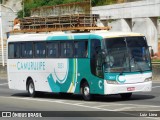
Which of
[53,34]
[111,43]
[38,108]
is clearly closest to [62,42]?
[53,34]

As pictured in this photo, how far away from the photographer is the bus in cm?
2486

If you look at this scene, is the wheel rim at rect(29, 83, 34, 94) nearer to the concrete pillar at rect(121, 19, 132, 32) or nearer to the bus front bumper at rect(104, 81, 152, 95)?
the bus front bumper at rect(104, 81, 152, 95)

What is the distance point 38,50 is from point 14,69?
2.74m

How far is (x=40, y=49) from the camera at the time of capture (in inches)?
1169

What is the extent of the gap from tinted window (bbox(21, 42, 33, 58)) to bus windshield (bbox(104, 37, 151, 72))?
635 centimetres

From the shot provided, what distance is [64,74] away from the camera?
27938 millimetres

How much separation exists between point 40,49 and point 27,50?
4.01ft

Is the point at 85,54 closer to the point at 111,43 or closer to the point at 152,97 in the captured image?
the point at 111,43

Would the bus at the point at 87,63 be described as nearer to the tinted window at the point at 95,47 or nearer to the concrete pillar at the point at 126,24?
the tinted window at the point at 95,47

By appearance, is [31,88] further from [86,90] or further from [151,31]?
[151,31]

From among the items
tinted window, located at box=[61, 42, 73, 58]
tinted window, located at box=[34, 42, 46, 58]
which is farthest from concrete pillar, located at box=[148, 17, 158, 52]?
tinted window, located at box=[61, 42, 73, 58]

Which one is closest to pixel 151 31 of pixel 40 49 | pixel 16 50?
pixel 16 50

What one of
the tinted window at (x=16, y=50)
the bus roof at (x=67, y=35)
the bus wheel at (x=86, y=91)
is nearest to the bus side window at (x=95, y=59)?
the bus roof at (x=67, y=35)

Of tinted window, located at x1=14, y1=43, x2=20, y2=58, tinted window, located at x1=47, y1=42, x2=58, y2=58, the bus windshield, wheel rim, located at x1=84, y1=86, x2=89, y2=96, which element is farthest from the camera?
tinted window, located at x1=14, y1=43, x2=20, y2=58
